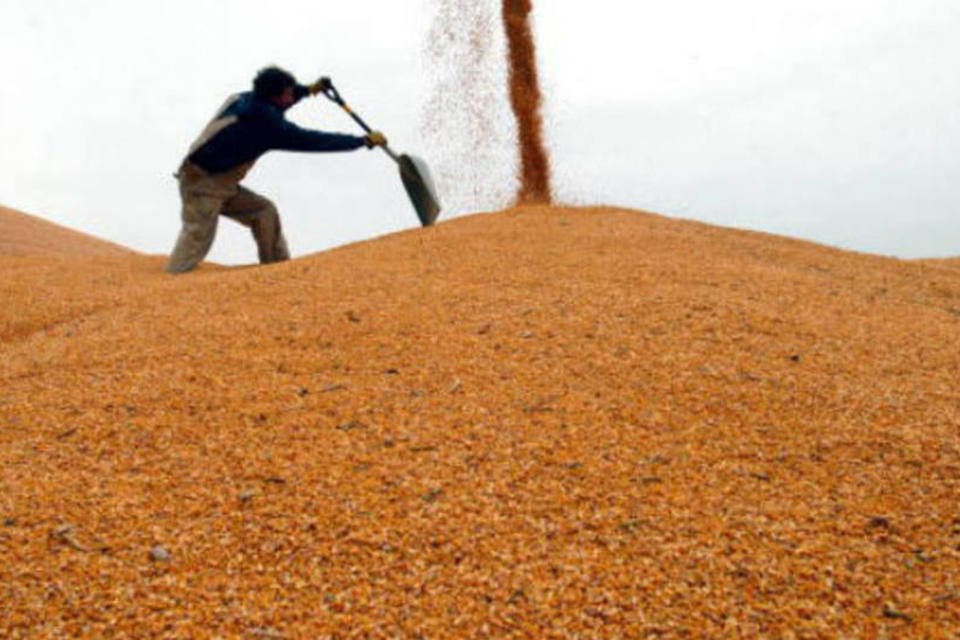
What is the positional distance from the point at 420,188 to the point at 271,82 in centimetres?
115

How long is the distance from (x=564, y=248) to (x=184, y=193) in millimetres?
2553

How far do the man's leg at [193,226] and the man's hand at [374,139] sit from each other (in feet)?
3.44

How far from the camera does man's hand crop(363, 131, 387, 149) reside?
5.19 meters

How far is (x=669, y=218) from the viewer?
595 centimetres

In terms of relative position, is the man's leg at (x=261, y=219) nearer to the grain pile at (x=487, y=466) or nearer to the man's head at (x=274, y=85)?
the man's head at (x=274, y=85)

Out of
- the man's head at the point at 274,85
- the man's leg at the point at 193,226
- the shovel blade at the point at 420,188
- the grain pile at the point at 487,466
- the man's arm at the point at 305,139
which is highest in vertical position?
the man's head at the point at 274,85

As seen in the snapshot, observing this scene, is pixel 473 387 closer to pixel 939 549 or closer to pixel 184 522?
pixel 184 522

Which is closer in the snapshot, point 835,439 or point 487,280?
point 835,439

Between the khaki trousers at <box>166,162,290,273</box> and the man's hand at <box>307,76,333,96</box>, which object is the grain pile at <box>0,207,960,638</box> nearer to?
the khaki trousers at <box>166,162,290,273</box>

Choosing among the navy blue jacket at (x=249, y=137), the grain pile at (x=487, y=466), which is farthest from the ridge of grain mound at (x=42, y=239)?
the grain pile at (x=487, y=466)

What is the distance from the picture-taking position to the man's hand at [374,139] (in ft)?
17.0

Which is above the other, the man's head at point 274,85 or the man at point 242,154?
the man's head at point 274,85

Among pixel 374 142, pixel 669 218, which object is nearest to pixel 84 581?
pixel 374 142

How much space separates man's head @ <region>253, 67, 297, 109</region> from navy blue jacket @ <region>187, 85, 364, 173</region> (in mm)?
49
